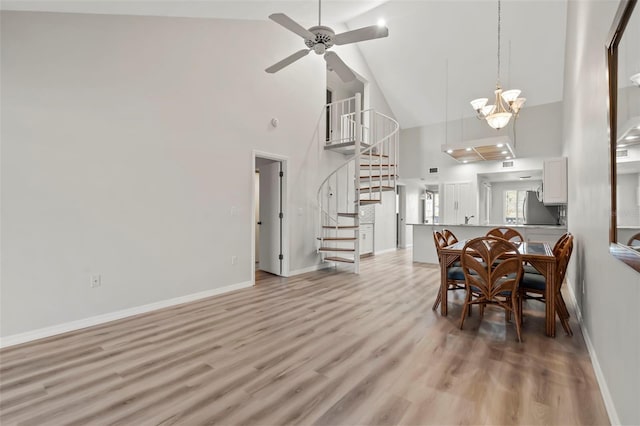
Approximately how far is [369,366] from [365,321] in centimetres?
99

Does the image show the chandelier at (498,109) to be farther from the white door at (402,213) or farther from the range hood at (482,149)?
the white door at (402,213)

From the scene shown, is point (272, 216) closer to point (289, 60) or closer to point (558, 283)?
point (289, 60)

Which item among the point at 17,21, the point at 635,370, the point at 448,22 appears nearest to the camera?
the point at 635,370

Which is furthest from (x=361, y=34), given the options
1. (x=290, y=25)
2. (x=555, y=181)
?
(x=555, y=181)

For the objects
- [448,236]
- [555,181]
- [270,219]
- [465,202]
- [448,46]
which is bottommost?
[448,236]

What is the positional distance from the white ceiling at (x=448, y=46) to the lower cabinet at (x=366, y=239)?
11.0 ft

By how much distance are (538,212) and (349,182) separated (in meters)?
3.90

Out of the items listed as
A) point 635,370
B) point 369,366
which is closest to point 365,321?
point 369,366

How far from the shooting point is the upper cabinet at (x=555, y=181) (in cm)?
527

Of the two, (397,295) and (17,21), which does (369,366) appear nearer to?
(397,295)

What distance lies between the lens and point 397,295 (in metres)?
4.34

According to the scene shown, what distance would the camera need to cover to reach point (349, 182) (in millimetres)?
7211

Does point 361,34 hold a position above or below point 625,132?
above

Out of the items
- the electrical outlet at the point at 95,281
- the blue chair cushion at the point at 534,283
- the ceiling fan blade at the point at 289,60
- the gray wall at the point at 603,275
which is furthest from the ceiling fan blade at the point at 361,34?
the electrical outlet at the point at 95,281
